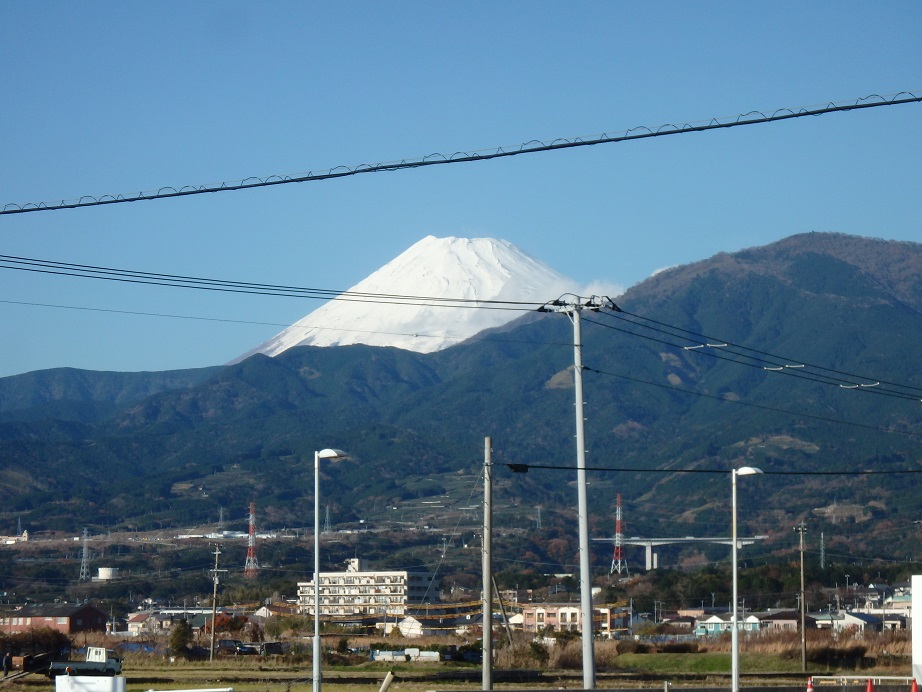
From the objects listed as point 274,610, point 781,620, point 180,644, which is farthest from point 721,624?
point 180,644

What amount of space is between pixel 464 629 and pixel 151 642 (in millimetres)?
28336

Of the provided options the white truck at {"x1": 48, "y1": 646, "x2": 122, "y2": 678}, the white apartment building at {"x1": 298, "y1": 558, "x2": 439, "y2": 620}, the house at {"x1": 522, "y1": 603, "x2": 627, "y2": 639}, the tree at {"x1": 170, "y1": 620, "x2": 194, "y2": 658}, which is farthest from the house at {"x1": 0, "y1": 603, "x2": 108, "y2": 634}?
the white truck at {"x1": 48, "y1": 646, "x2": 122, "y2": 678}

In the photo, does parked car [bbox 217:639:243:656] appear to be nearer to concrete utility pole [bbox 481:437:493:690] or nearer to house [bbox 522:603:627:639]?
house [bbox 522:603:627:639]

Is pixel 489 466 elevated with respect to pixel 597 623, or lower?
elevated

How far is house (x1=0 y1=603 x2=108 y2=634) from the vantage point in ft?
321

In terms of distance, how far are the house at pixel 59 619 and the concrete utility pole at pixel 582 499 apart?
223ft

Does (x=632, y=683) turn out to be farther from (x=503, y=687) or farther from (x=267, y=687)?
(x=267, y=687)

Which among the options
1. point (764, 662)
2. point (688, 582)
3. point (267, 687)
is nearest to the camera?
point (267, 687)

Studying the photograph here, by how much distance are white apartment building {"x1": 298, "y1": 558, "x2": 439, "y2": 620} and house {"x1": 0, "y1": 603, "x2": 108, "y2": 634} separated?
3524cm

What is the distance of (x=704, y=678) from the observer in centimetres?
4962

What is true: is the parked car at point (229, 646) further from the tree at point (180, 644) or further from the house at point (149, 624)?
the house at point (149, 624)

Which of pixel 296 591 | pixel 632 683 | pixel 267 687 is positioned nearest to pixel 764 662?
pixel 632 683

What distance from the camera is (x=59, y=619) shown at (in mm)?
100938

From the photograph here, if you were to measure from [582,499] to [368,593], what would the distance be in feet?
384
